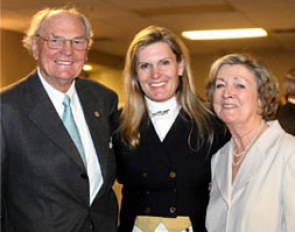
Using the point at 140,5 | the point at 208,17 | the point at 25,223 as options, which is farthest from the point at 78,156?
the point at 208,17

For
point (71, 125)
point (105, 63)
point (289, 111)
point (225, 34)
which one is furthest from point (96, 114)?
point (105, 63)

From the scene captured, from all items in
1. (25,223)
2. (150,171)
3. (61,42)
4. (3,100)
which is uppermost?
(61,42)

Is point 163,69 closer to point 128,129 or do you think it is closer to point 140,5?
point 128,129

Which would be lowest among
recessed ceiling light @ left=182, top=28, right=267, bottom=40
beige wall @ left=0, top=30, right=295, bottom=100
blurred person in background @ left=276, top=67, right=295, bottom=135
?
blurred person in background @ left=276, top=67, right=295, bottom=135

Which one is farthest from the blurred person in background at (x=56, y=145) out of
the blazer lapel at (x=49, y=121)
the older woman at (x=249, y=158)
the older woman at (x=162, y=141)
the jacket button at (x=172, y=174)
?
the older woman at (x=249, y=158)

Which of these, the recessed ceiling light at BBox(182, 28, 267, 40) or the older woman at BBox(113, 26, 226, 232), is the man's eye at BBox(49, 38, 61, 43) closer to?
the older woman at BBox(113, 26, 226, 232)

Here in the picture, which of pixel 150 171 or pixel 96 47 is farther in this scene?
pixel 96 47

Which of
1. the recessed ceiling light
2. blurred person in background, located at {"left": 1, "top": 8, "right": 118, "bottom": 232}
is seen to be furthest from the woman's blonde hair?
the recessed ceiling light

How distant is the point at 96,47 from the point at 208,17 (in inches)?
155

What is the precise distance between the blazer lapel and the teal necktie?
0.05m

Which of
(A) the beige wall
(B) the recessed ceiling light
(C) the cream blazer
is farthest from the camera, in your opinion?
(B) the recessed ceiling light

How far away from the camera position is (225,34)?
356 inches

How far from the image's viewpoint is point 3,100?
7.39 feet

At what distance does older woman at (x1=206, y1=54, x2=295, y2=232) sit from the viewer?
2.12 metres
